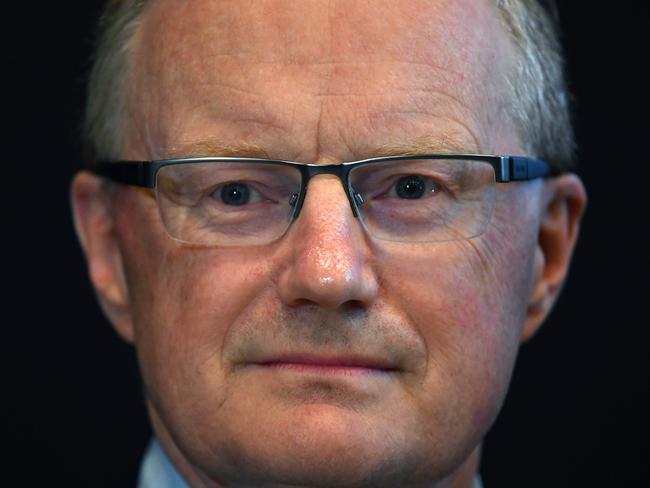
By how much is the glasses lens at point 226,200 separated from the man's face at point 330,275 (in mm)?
37

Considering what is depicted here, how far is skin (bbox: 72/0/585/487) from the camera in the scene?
300 centimetres

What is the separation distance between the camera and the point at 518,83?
3299 mm

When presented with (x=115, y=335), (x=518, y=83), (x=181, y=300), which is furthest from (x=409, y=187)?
(x=115, y=335)

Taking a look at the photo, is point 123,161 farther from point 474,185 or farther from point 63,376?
point 63,376

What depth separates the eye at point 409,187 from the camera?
3121mm

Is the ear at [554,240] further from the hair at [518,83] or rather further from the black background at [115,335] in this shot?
the black background at [115,335]

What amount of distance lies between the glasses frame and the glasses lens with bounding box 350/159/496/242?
0.08ft

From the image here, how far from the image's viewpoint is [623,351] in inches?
186

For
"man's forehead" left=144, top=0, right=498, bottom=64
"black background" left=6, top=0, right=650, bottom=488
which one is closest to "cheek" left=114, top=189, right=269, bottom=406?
"man's forehead" left=144, top=0, right=498, bottom=64

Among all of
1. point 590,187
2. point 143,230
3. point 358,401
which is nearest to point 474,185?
point 358,401

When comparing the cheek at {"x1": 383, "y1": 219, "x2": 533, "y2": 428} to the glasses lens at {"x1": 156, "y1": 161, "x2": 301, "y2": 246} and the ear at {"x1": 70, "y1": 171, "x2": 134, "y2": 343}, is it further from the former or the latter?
the ear at {"x1": 70, "y1": 171, "x2": 134, "y2": 343}

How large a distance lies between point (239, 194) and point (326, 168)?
233mm

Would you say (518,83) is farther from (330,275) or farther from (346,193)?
(330,275)

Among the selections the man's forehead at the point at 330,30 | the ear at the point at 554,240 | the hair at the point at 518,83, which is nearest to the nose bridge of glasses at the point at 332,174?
the man's forehead at the point at 330,30
